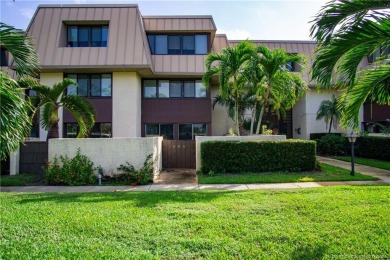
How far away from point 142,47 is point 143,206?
37.4 feet

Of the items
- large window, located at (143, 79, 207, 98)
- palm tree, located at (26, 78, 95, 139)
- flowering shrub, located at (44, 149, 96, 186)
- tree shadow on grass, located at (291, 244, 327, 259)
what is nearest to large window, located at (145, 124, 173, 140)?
large window, located at (143, 79, 207, 98)

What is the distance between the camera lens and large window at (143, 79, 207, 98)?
17672 mm

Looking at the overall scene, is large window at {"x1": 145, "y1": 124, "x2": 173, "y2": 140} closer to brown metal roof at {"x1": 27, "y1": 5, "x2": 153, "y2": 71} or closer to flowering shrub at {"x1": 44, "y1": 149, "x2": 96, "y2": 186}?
brown metal roof at {"x1": 27, "y1": 5, "x2": 153, "y2": 71}

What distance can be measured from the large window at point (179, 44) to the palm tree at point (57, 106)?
765 centimetres

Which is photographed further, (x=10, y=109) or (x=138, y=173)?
(x=138, y=173)

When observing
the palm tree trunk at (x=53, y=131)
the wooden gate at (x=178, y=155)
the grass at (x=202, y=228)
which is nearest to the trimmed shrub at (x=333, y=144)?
the wooden gate at (x=178, y=155)

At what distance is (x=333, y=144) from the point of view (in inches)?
723

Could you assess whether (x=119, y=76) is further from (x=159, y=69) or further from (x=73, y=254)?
(x=73, y=254)

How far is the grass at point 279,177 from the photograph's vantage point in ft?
32.5

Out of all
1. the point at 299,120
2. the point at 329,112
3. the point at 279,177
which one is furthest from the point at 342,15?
the point at 299,120

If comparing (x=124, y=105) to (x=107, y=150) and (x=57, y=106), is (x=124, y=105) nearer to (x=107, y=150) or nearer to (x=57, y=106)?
(x=57, y=106)

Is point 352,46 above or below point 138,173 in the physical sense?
above

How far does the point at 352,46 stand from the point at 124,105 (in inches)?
530

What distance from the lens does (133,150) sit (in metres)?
11.0
